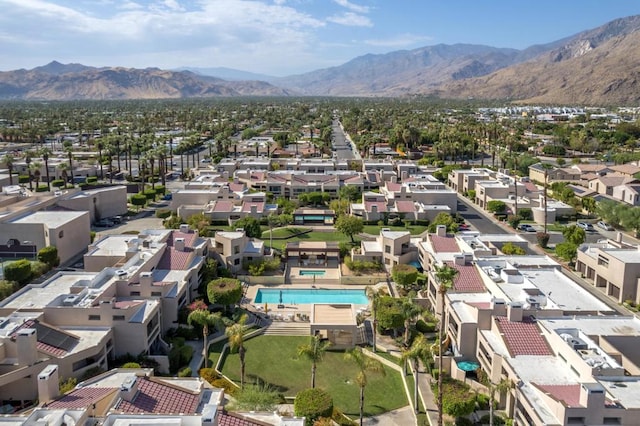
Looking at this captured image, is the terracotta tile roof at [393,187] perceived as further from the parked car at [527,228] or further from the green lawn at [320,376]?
the green lawn at [320,376]

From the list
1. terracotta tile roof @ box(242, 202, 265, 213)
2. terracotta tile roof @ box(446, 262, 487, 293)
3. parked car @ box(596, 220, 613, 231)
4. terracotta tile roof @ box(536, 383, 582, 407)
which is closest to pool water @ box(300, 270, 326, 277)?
terracotta tile roof @ box(446, 262, 487, 293)

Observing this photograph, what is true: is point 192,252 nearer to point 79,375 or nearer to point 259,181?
point 79,375

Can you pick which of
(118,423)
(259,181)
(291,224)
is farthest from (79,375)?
(259,181)

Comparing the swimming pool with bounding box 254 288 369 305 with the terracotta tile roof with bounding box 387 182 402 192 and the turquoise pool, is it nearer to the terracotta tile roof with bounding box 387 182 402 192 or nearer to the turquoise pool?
the turquoise pool

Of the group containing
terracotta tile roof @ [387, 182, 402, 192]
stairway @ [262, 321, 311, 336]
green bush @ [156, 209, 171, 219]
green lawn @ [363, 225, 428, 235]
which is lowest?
stairway @ [262, 321, 311, 336]

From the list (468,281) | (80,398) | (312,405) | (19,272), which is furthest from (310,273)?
(80,398)

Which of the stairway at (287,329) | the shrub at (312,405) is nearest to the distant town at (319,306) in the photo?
the shrub at (312,405)

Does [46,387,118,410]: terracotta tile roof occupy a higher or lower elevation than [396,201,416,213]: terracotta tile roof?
lower
